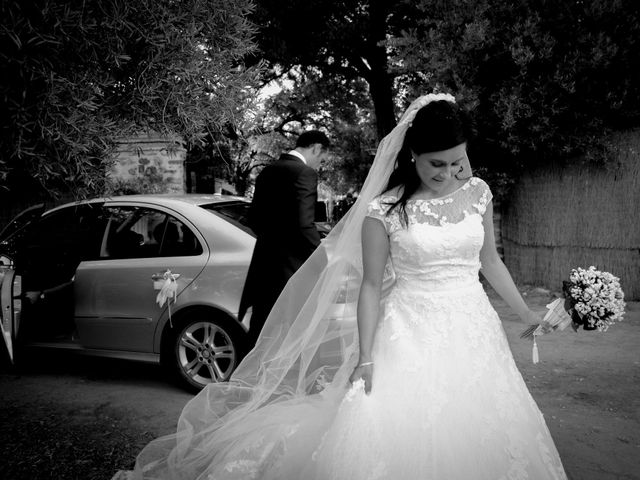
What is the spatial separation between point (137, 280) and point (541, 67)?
21.5 feet

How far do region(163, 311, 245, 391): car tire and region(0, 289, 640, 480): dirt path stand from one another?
232mm

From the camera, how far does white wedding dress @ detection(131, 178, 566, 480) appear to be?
209 cm

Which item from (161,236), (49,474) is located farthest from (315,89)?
(49,474)

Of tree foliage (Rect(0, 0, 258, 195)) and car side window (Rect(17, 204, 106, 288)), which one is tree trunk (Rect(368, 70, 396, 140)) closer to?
car side window (Rect(17, 204, 106, 288))

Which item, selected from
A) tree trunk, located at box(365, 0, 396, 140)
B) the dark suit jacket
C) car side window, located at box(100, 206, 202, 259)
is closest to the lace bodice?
the dark suit jacket

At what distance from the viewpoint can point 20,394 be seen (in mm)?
4766

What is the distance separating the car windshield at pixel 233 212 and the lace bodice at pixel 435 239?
231 cm

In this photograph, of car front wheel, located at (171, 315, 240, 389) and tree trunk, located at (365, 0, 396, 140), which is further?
tree trunk, located at (365, 0, 396, 140)

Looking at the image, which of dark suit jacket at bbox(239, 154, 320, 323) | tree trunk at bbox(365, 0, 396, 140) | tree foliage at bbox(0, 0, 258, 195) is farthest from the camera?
tree trunk at bbox(365, 0, 396, 140)

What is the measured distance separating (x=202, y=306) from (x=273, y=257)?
0.84 m

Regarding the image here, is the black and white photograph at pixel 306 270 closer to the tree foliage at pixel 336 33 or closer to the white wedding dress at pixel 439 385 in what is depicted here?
the white wedding dress at pixel 439 385

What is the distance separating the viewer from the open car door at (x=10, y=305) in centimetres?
395

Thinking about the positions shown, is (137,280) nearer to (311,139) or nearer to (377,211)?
(311,139)

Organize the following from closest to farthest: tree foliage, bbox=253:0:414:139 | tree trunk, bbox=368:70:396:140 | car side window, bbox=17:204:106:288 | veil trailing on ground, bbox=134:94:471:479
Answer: veil trailing on ground, bbox=134:94:471:479
car side window, bbox=17:204:106:288
tree foliage, bbox=253:0:414:139
tree trunk, bbox=368:70:396:140
